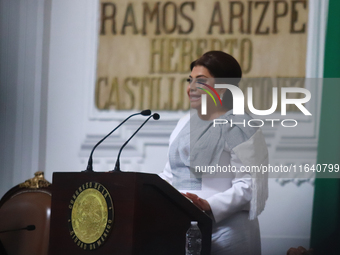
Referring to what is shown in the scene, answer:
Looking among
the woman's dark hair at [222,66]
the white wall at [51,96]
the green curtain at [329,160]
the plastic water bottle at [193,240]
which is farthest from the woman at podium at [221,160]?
the white wall at [51,96]

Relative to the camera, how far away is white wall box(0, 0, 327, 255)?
3.62m

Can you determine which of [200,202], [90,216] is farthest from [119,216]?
[200,202]

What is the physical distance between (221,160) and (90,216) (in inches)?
40.0

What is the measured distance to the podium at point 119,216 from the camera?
1742mm

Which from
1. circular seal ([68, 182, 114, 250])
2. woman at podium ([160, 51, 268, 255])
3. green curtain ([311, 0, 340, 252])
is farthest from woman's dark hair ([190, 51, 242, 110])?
circular seal ([68, 182, 114, 250])

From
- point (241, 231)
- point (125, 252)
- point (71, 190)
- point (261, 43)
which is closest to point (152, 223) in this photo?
point (125, 252)

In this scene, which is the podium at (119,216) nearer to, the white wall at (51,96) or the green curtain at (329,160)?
the green curtain at (329,160)

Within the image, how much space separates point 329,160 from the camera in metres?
3.05

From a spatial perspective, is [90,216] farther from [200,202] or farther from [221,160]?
[221,160]

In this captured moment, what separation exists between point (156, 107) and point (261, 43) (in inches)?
35.0

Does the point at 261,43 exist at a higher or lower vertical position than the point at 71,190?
higher

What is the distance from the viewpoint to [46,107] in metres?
3.75

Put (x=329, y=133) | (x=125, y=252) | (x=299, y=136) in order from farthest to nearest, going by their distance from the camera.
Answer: (x=299, y=136), (x=329, y=133), (x=125, y=252)

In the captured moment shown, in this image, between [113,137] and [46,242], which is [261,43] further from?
[46,242]
